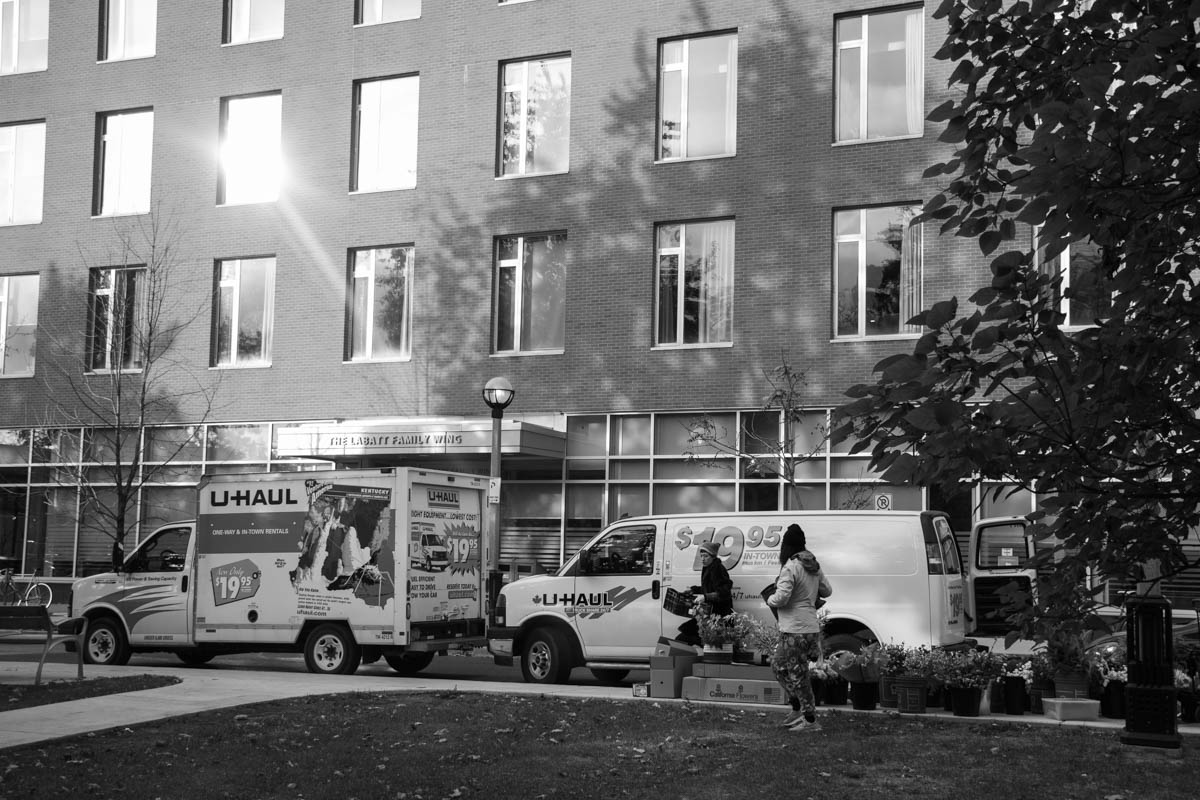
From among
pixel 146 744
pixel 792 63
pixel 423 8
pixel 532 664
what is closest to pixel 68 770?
pixel 146 744

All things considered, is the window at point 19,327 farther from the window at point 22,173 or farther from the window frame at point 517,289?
the window frame at point 517,289

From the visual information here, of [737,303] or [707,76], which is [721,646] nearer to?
[737,303]

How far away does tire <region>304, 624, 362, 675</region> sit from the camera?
18.2 m

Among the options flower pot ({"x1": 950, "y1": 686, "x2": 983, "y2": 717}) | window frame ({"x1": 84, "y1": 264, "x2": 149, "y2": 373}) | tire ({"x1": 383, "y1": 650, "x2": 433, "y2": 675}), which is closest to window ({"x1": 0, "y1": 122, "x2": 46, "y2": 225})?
window frame ({"x1": 84, "y1": 264, "x2": 149, "y2": 373})

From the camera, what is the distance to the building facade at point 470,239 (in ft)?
82.7

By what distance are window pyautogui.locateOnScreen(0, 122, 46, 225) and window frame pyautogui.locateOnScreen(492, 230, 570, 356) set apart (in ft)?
40.1

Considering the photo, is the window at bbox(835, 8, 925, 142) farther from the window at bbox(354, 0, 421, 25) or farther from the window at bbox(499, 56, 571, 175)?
the window at bbox(354, 0, 421, 25)

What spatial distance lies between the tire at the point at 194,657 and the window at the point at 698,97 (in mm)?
12763

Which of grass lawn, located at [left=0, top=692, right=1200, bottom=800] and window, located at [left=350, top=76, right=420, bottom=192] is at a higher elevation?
window, located at [left=350, top=76, right=420, bottom=192]

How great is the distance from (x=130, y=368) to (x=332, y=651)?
49.7 feet

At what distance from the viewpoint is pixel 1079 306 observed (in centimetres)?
526

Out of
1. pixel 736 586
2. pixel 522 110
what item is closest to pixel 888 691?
pixel 736 586

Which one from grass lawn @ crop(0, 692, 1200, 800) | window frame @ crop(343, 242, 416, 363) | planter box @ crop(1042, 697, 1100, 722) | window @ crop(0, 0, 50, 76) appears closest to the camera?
grass lawn @ crop(0, 692, 1200, 800)

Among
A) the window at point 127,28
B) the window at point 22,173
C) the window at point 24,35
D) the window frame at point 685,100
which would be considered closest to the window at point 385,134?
the window frame at point 685,100
